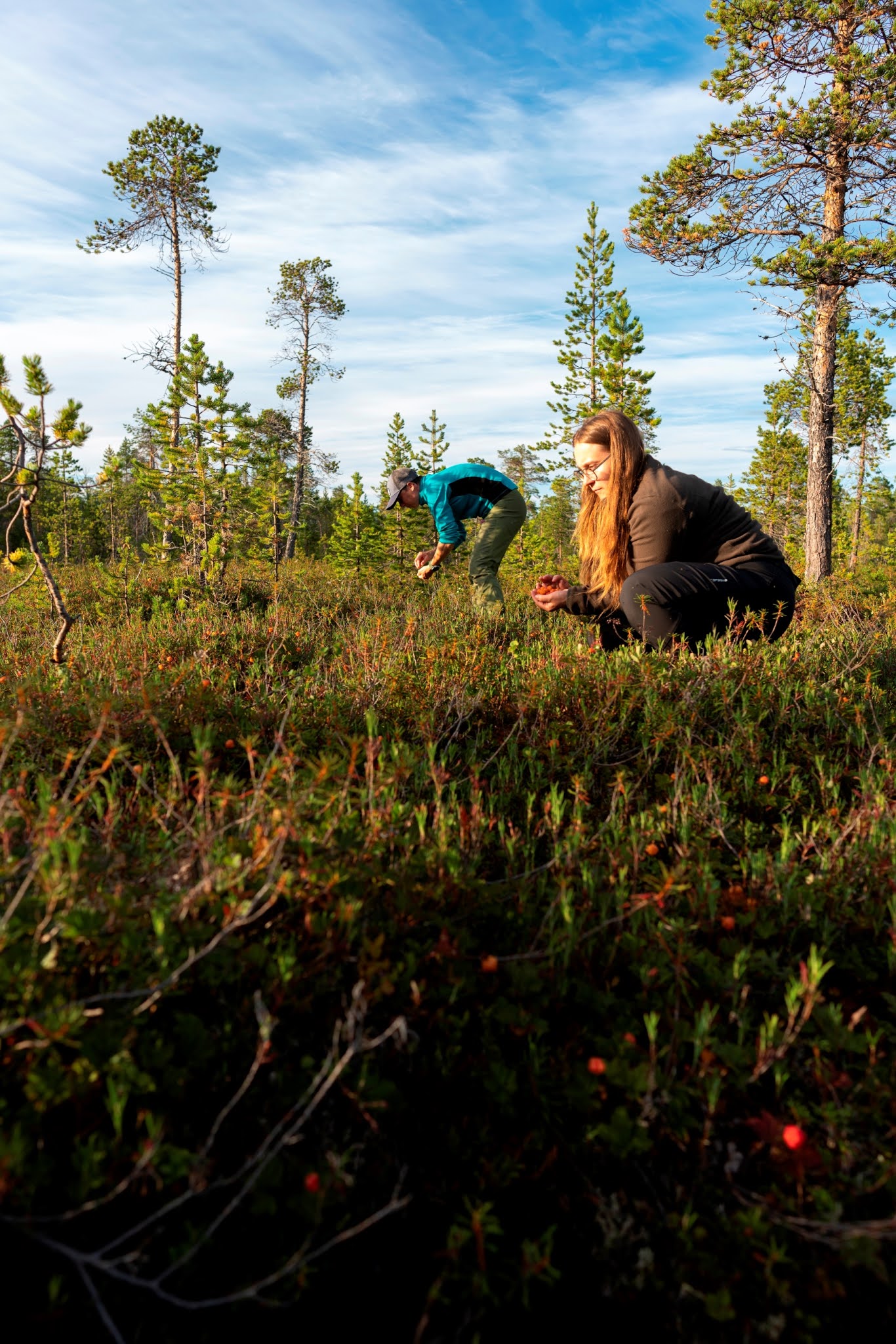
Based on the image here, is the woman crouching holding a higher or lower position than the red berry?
higher

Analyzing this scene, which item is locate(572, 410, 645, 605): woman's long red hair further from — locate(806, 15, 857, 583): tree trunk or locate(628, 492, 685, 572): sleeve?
locate(806, 15, 857, 583): tree trunk

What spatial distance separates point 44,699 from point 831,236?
13.5 meters

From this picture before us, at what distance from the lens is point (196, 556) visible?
8875mm

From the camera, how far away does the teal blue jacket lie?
779cm

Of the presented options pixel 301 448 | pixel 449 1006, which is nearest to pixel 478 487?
pixel 449 1006

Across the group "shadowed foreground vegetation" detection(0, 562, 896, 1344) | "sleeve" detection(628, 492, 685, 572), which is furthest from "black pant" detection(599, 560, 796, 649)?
"shadowed foreground vegetation" detection(0, 562, 896, 1344)

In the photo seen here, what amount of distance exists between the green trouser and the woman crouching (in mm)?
3133

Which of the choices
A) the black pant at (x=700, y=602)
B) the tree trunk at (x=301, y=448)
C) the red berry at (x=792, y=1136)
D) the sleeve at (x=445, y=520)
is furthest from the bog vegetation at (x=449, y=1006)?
the tree trunk at (x=301, y=448)

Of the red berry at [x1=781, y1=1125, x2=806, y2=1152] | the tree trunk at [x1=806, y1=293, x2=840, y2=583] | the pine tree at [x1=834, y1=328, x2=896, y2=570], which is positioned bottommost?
the red berry at [x1=781, y1=1125, x2=806, y2=1152]

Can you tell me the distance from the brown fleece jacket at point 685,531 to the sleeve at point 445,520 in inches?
118

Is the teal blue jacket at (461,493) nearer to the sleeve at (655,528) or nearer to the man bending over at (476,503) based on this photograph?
the man bending over at (476,503)

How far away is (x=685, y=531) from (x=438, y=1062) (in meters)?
3.66

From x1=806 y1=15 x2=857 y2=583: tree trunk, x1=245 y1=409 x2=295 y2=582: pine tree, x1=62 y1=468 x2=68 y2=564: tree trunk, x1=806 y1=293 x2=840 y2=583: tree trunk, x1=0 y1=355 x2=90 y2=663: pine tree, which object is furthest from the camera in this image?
x1=62 y1=468 x2=68 y2=564: tree trunk

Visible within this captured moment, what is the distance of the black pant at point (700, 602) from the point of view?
4406 mm
